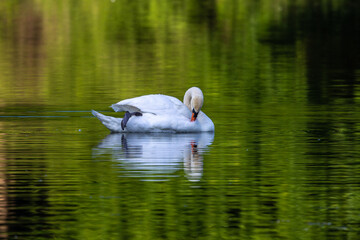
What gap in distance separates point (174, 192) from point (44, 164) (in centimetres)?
273

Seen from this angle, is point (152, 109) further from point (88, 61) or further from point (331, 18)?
point (331, 18)

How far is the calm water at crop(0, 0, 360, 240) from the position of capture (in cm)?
1093

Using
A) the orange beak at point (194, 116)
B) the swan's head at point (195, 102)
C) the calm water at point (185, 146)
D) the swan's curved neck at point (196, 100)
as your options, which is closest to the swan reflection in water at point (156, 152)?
the calm water at point (185, 146)

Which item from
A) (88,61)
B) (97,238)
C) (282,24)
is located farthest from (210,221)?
(282,24)

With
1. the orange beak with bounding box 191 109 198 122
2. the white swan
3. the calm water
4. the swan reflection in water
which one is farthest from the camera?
the orange beak with bounding box 191 109 198 122

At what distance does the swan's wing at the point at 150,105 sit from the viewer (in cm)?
1788

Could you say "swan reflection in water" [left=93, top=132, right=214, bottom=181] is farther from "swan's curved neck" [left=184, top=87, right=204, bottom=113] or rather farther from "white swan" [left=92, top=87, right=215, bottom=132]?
"swan's curved neck" [left=184, top=87, right=204, bottom=113]

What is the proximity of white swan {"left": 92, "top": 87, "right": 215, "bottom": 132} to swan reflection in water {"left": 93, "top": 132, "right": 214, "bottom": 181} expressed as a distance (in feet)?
0.37

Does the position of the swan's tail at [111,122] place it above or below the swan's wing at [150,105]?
below

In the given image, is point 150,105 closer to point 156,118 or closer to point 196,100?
point 156,118

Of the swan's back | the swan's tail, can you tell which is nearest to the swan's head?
the swan's back

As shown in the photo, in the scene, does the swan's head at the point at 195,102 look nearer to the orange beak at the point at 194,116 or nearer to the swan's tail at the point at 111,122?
the orange beak at the point at 194,116

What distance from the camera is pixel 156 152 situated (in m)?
15.5

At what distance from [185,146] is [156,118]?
1.59m
